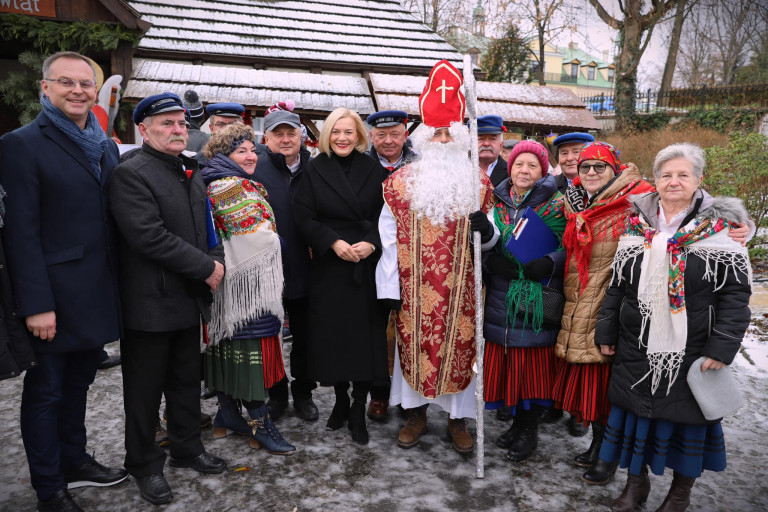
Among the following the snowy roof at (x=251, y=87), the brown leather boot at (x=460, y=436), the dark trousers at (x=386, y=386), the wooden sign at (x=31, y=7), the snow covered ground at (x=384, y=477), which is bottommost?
the snow covered ground at (x=384, y=477)

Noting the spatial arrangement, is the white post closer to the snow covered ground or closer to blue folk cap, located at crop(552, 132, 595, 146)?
the snow covered ground

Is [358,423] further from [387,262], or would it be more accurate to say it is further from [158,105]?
[158,105]

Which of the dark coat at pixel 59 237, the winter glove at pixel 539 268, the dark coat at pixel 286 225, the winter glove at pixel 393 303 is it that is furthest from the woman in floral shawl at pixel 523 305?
the dark coat at pixel 59 237

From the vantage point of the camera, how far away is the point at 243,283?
10.3ft

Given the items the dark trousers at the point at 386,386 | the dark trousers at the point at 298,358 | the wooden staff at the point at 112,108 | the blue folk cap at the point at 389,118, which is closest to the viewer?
the dark trousers at the point at 386,386

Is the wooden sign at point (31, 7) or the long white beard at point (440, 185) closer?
the long white beard at point (440, 185)

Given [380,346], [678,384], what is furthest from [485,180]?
[678,384]

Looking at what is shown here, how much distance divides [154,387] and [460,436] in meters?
1.90

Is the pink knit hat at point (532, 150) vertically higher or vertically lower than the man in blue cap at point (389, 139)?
lower

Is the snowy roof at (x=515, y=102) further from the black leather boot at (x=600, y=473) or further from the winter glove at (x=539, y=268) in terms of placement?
the black leather boot at (x=600, y=473)

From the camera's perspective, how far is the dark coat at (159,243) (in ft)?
8.52

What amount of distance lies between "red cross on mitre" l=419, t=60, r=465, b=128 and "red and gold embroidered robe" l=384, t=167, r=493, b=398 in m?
0.46

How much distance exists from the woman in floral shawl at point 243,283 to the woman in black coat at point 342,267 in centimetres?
28

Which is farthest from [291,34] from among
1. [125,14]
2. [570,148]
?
[570,148]
